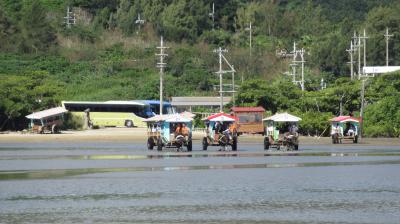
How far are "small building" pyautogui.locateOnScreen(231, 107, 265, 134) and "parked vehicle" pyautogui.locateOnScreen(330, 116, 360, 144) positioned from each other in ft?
33.4

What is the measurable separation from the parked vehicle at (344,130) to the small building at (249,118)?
10187 mm

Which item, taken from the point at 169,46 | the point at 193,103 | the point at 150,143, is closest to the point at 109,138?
the point at 150,143

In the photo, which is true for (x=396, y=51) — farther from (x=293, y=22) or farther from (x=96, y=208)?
(x=96, y=208)

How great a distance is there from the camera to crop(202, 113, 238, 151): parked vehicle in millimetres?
58375

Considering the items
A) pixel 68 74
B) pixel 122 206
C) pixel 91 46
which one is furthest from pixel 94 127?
pixel 122 206

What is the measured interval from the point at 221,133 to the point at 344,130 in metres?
13.1

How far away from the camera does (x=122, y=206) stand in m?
30.6

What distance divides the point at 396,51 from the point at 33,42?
3958cm

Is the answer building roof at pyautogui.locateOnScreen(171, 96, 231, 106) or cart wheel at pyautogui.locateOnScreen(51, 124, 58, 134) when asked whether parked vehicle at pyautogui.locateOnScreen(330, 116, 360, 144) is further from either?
building roof at pyautogui.locateOnScreen(171, 96, 231, 106)

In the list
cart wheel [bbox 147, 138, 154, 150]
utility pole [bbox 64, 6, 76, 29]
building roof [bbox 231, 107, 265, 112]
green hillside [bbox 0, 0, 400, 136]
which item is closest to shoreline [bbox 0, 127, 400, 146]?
building roof [bbox 231, 107, 265, 112]

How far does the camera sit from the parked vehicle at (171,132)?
2255 inches

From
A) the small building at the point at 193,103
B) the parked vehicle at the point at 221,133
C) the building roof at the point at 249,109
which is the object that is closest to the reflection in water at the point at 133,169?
the parked vehicle at the point at 221,133

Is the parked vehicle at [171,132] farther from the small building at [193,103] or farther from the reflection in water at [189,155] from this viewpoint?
the small building at [193,103]

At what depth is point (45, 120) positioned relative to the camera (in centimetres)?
8056
